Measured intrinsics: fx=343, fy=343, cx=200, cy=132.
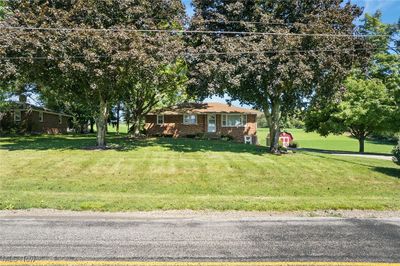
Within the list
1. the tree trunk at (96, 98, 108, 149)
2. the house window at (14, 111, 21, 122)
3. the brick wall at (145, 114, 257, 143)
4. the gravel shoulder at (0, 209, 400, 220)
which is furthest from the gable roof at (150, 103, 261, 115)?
the gravel shoulder at (0, 209, 400, 220)

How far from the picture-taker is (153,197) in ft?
33.1

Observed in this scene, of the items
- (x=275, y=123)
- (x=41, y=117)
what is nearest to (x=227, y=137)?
(x=275, y=123)

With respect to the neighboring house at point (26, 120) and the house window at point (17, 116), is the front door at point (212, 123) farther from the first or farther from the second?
the house window at point (17, 116)

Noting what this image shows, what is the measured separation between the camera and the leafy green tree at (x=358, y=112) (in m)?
29.1

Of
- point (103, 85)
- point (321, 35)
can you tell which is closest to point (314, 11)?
point (321, 35)

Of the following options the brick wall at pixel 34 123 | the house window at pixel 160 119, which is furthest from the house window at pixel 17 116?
the house window at pixel 160 119

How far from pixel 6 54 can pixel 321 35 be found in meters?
16.7

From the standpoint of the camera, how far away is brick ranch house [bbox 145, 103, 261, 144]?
37.8 m

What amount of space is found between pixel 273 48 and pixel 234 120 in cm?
2034

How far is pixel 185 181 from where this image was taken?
13.1 m

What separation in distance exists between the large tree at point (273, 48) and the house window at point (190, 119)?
1674 cm

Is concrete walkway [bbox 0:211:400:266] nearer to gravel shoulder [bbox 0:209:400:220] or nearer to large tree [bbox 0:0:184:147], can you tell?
gravel shoulder [bbox 0:209:400:220]

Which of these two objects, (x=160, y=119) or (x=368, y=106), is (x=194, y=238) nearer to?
(x=368, y=106)

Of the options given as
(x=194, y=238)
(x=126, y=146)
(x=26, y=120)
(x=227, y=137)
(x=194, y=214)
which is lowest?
(x=194, y=214)
